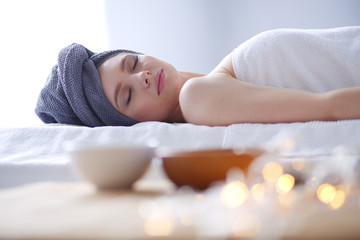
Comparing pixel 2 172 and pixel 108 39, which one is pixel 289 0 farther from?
pixel 2 172

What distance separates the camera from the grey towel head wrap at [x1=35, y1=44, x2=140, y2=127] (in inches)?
75.2

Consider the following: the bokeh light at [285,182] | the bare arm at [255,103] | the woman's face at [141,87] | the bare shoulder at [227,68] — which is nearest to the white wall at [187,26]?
the woman's face at [141,87]

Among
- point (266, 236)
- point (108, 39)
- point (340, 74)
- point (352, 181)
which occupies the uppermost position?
point (266, 236)

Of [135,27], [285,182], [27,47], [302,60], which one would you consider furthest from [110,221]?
[135,27]

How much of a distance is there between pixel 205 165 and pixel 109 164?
0.14 meters

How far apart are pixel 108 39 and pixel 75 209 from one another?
3077 millimetres

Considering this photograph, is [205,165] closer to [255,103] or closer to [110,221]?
[110,221]

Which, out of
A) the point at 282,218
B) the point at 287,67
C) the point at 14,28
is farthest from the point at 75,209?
the point at 14,28

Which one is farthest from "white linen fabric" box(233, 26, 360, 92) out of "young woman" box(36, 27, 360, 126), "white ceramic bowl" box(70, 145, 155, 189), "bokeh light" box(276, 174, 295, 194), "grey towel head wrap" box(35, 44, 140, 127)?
"white ceramic bowl" box(70, 145, 155, 189)

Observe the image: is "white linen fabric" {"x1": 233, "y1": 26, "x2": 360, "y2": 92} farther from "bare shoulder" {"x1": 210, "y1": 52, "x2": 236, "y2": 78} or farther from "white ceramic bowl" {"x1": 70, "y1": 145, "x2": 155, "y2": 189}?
"white ceramic bowl" {"x1": 70, "y1": 145, "x2": 155, "y2": 189}

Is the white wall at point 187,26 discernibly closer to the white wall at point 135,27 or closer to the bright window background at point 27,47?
the white wall at point 135,27

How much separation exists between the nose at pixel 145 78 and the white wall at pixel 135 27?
5.07 feet

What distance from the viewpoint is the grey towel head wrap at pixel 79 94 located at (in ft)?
6.27

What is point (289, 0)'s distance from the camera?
3.49 meters
